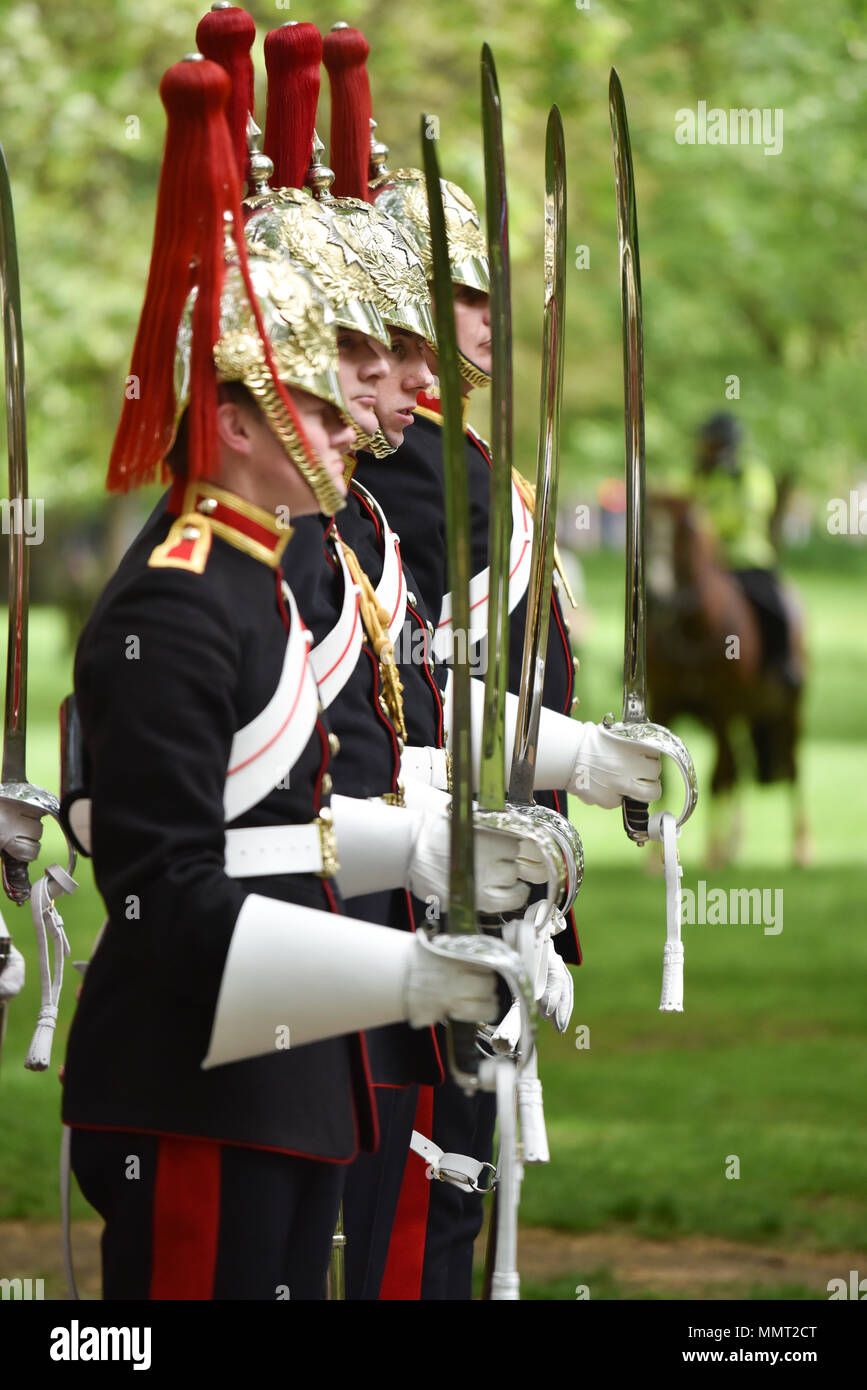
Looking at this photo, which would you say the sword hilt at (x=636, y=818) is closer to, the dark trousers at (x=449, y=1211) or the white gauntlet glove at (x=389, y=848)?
the dark trousers at (x=449, y=1211)

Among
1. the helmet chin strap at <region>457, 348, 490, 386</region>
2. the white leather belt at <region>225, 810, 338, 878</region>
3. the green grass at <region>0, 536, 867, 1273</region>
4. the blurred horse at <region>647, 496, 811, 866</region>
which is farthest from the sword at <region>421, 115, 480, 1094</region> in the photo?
the blurred horse at <region>647, 496, 811, 866</region>

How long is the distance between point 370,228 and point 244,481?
915mm

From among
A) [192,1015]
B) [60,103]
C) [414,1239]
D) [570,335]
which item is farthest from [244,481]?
[570,335]

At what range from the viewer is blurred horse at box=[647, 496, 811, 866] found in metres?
12.5

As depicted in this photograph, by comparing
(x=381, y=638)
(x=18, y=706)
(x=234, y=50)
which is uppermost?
(x=234, y=50)

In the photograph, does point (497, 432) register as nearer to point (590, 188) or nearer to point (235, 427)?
point (235, 427)

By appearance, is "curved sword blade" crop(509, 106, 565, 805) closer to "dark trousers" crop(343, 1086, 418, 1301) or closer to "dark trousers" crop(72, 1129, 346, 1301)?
"dark trousers" crop(343, 1086, 418, 1301)

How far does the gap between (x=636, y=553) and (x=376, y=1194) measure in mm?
1219

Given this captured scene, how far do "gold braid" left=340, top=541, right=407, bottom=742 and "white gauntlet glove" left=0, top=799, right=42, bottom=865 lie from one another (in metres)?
0.62

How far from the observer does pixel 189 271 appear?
2705 millimetres

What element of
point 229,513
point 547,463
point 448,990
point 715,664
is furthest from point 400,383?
point 715,664

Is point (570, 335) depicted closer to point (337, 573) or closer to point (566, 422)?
point (566, 422)

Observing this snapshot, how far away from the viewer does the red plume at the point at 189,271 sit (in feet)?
8.66

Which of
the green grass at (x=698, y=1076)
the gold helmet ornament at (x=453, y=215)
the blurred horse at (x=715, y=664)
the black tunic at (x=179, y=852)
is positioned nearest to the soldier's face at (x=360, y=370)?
the black tunic at (x=179, y=852)
